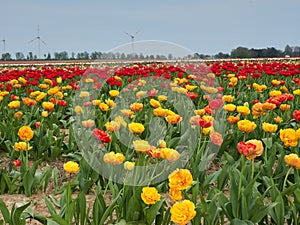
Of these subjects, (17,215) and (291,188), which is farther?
(291,188)

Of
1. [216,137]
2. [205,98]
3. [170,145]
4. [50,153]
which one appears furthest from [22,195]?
[205,98]

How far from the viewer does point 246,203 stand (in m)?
2.46

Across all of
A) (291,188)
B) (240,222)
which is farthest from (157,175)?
(291,188)

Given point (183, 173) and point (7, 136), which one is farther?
point (7, 136)

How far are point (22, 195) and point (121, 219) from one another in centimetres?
132

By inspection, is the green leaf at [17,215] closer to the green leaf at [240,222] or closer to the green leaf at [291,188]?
the green leaf at [240,222]

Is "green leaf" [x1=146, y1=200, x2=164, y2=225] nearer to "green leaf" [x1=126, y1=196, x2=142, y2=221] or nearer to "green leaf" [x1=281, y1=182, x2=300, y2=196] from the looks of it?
"green leaf" [x1=126, y1=196, x2=142, y2=221]

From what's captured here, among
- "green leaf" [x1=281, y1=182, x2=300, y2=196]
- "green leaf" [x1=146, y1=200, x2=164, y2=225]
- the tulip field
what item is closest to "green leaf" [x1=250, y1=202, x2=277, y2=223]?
the tulip field

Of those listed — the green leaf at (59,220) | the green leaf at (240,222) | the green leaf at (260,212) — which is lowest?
the green leaf at (240,222)

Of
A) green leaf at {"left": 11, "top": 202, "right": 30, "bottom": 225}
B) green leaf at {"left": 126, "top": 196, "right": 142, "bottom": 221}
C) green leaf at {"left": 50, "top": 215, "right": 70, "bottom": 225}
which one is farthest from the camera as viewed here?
green leaf at {"left": 126, "top": 196, "right": 142, "bottom": 221}

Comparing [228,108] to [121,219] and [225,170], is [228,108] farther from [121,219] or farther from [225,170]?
[121,219]

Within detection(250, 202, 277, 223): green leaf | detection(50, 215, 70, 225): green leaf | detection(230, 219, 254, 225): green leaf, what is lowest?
detection(230, 219, 254, 225): green leaf

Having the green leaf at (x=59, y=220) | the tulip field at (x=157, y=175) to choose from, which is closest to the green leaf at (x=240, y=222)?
the tulip field at (x=157, y=175)

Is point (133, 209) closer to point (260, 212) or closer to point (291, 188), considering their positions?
point (260, 212)
